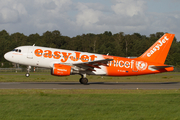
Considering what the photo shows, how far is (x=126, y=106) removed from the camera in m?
13.1

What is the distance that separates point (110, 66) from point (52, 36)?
3727 inches

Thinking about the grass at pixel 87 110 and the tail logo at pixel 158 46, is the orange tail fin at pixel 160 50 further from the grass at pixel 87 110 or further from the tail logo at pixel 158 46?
the grass at pixel 87 110

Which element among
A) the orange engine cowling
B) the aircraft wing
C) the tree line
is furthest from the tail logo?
the tree line

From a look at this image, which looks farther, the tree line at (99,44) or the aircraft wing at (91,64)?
the tree line at (99,44)

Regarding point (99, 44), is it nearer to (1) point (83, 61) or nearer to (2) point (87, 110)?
(1) point (83, 61)

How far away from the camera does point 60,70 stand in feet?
89.2

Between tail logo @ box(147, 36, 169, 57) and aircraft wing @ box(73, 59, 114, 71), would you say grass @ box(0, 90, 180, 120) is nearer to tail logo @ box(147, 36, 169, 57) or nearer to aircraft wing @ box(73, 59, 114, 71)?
aircraft wing @ box(73, 59, 114, 71)

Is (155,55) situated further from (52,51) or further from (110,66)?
(52,51)

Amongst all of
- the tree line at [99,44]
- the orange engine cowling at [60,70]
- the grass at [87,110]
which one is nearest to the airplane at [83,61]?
the orange engine cowling at [60,70]

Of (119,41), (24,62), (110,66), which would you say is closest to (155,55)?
(110,66)

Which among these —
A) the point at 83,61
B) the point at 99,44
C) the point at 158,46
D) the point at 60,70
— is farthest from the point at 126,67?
the point at 99,44

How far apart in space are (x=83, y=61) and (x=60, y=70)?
11.5 ft

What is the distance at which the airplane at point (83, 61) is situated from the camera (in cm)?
2847

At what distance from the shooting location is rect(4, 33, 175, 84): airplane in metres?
28.5
